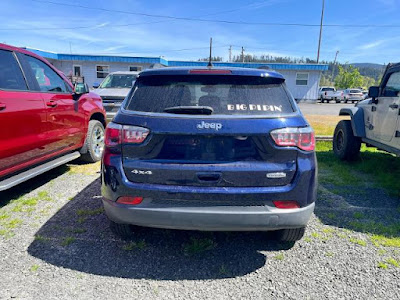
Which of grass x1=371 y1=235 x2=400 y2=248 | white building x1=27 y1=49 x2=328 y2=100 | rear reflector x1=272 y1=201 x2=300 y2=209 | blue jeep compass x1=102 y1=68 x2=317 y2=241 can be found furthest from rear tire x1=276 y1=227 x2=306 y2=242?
white building x1=27 y1=49 x2=328 y2=100

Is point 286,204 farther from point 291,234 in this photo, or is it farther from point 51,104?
point 51,104

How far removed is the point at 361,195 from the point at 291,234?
90.4 inches

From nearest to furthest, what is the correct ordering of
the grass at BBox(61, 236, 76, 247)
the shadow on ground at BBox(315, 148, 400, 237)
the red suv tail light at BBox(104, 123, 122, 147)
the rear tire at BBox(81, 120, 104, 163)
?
the red suv tail light at BBox(104, 123, 122, 147), the grass at BBox(61, 236, 76, 247), the shadow on ground at BBox(315, 148, 400, 237), the rear tire at BBox(81, 120, 104, 163)

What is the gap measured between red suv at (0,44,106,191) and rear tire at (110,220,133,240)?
1.38 metres

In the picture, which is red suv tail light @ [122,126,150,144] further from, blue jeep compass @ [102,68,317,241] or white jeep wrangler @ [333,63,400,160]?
white jeep wrangler @ [333,63,400,160]

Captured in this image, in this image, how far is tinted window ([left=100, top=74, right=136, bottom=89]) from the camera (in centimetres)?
930

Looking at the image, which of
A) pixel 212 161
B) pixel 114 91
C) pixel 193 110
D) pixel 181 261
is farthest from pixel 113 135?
pixel 114 91

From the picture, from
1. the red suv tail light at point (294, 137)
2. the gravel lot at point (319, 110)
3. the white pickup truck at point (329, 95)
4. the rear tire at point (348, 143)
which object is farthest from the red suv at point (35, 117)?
the white pickup truck at point (329, 95)

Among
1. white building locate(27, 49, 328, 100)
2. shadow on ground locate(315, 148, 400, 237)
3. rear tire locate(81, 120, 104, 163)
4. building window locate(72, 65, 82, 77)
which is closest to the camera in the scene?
shadow on ground locate(315, 148, 400, 237)

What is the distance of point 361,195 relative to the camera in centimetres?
431

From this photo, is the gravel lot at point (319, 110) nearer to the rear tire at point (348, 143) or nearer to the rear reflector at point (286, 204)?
the rear tire at point (348, 143)

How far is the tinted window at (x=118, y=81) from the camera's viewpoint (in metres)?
9.30

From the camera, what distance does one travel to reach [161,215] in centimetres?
224

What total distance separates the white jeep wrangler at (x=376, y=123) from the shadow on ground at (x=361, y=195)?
1.38 feet
